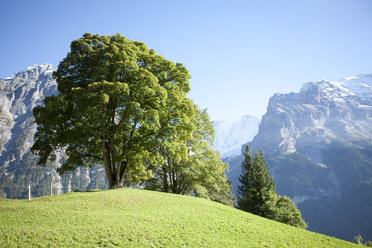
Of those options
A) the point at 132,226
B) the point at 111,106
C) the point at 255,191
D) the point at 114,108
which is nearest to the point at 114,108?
the point at 114,108

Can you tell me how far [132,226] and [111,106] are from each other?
11.1 metres

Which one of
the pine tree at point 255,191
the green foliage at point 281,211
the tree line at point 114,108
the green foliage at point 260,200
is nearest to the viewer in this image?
the tree line at point 114,108


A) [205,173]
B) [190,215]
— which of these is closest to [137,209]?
[190,215]

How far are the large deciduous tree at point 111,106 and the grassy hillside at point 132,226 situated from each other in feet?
17.2

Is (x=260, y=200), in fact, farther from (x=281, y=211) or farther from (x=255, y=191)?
(x=281, y=211)

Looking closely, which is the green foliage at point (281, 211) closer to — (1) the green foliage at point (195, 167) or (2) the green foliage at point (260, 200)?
(2) the green foliage at point (260, 200)

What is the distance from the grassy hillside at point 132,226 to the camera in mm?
9812

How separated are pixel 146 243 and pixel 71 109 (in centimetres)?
1408

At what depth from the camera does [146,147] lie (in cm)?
2064

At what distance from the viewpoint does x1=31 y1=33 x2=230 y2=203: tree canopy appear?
1845 centimetres

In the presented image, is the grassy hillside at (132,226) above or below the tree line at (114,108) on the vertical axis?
below

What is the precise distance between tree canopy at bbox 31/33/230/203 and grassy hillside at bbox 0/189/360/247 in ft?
17.1

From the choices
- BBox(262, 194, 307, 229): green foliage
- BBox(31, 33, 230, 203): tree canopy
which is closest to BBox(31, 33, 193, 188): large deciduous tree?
BBox(31, 33, 230, 203): tree canopy

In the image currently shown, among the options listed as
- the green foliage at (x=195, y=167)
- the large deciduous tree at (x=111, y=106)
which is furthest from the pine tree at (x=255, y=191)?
the large deciduous tree at (x=111, y=106)
